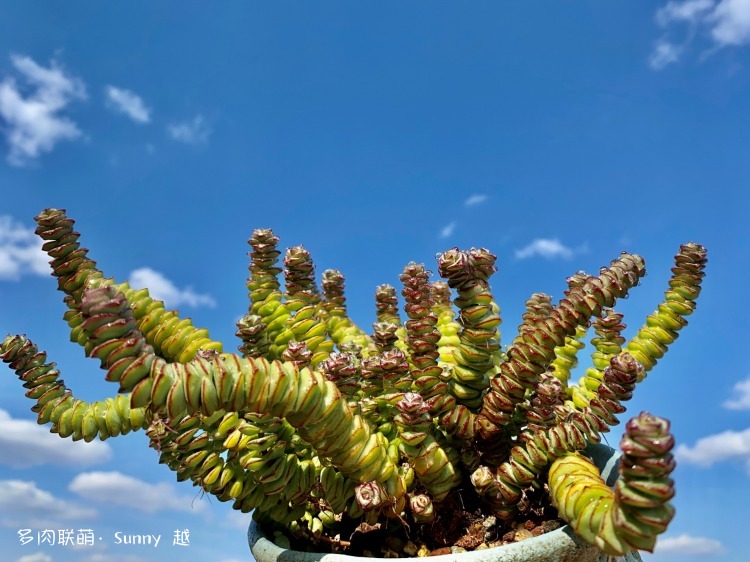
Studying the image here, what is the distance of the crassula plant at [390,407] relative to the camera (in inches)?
46.1

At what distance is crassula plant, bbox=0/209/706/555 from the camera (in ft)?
3.84

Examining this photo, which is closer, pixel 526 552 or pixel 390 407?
pixel 526 552

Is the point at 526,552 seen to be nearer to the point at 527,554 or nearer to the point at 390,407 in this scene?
the point at 527,554

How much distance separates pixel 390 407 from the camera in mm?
1483

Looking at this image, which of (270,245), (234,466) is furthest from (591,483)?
(270,245)

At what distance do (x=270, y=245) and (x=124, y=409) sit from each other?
0.57 metres

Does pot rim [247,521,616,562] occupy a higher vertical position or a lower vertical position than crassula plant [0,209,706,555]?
lower

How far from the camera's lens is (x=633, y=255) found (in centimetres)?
149

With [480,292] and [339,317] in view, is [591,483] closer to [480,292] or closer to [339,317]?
[480,292]

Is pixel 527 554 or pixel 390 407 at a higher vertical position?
pixel 390 407

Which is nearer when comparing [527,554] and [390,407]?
[527,554]

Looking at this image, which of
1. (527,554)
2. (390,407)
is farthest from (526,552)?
(390,407)

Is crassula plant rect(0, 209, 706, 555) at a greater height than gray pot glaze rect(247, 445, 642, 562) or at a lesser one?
greater

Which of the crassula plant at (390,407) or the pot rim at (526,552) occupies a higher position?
the crassula plant at (390,407)
